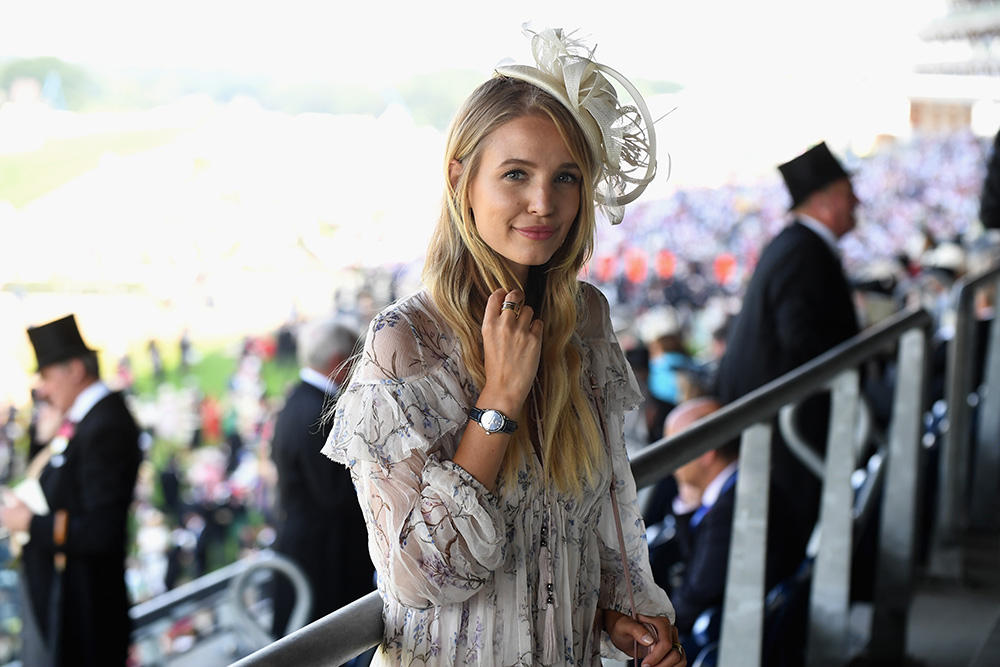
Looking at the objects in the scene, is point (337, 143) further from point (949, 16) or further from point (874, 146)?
point (874, 146)

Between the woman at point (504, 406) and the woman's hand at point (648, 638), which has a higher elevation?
the woman at point (504, 406)

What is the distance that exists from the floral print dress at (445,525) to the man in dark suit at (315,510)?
7.19 feet

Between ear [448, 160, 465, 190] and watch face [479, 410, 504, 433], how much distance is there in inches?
9.6

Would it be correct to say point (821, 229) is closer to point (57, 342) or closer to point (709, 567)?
point (709, 567)

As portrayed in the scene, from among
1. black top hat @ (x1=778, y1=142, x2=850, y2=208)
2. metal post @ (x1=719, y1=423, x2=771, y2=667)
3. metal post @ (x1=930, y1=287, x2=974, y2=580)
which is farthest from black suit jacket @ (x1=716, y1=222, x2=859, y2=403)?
metal post @ (x1=719, y1=423, x2=771, y2=667)

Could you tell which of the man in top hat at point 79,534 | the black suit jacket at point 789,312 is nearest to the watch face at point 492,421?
the black suit jacket at point 789,312

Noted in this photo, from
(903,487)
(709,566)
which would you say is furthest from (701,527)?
(903,487)

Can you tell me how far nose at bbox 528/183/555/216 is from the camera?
3.01ft

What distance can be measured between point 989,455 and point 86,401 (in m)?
3.09

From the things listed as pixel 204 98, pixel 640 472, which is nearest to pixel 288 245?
pixel 204 98

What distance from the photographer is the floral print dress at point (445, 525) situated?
0.84 m

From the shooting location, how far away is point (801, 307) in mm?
2699

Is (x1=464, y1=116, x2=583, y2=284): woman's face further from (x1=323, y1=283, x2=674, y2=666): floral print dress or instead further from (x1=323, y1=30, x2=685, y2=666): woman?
(x1=323, y1=283, x2=674, y2=666): floral print dress

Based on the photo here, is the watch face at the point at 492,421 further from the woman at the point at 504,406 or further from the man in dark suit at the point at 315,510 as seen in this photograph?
the man in dark suit at the point at 315,510
